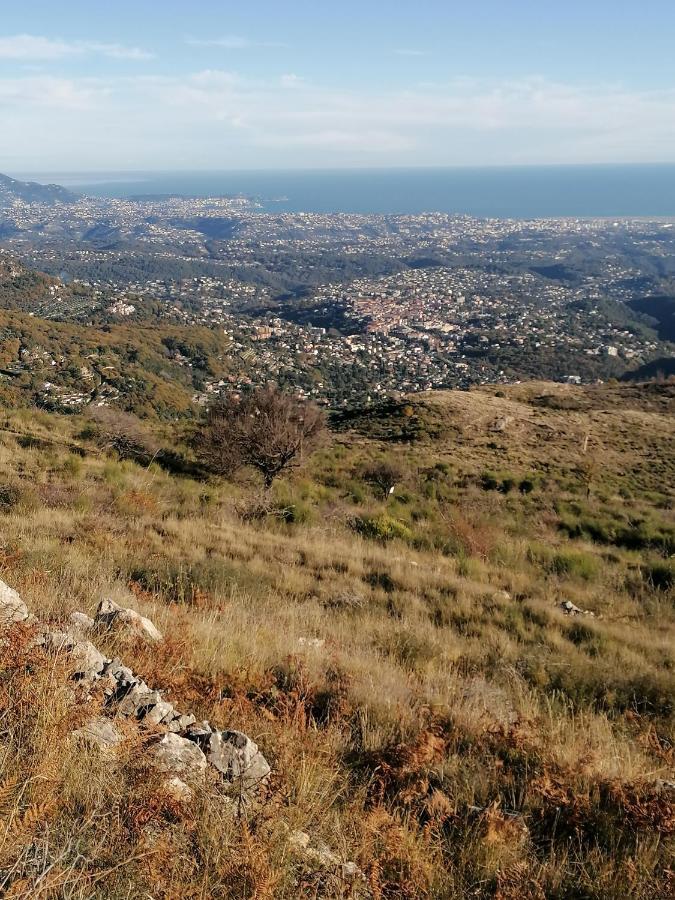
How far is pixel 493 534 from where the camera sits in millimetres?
9844

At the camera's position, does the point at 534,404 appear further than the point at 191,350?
No

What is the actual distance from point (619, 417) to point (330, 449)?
638 inches

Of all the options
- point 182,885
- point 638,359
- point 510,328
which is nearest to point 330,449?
point 182,885

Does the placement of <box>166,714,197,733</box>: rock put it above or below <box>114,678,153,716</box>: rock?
below

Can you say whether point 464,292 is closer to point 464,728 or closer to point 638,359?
point 638,359

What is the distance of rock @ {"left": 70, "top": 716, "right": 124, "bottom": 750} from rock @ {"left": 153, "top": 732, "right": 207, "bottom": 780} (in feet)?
0.63

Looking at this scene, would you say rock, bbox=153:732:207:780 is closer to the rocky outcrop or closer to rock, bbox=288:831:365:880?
rock, bbox=288:831:365:880

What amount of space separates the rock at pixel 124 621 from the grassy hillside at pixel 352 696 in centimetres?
24

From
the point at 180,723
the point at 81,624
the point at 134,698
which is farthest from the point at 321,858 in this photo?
the point at 81,624

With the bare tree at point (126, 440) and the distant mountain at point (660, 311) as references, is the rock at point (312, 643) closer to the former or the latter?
the bare tree at point (126, 440)

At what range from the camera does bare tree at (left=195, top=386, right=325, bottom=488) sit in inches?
503

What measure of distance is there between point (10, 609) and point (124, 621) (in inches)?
27.9

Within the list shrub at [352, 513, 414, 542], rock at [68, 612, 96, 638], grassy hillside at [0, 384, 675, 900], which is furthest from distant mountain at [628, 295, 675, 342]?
rock at [68, 612, 96, 638]

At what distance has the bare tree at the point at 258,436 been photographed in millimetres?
12773
